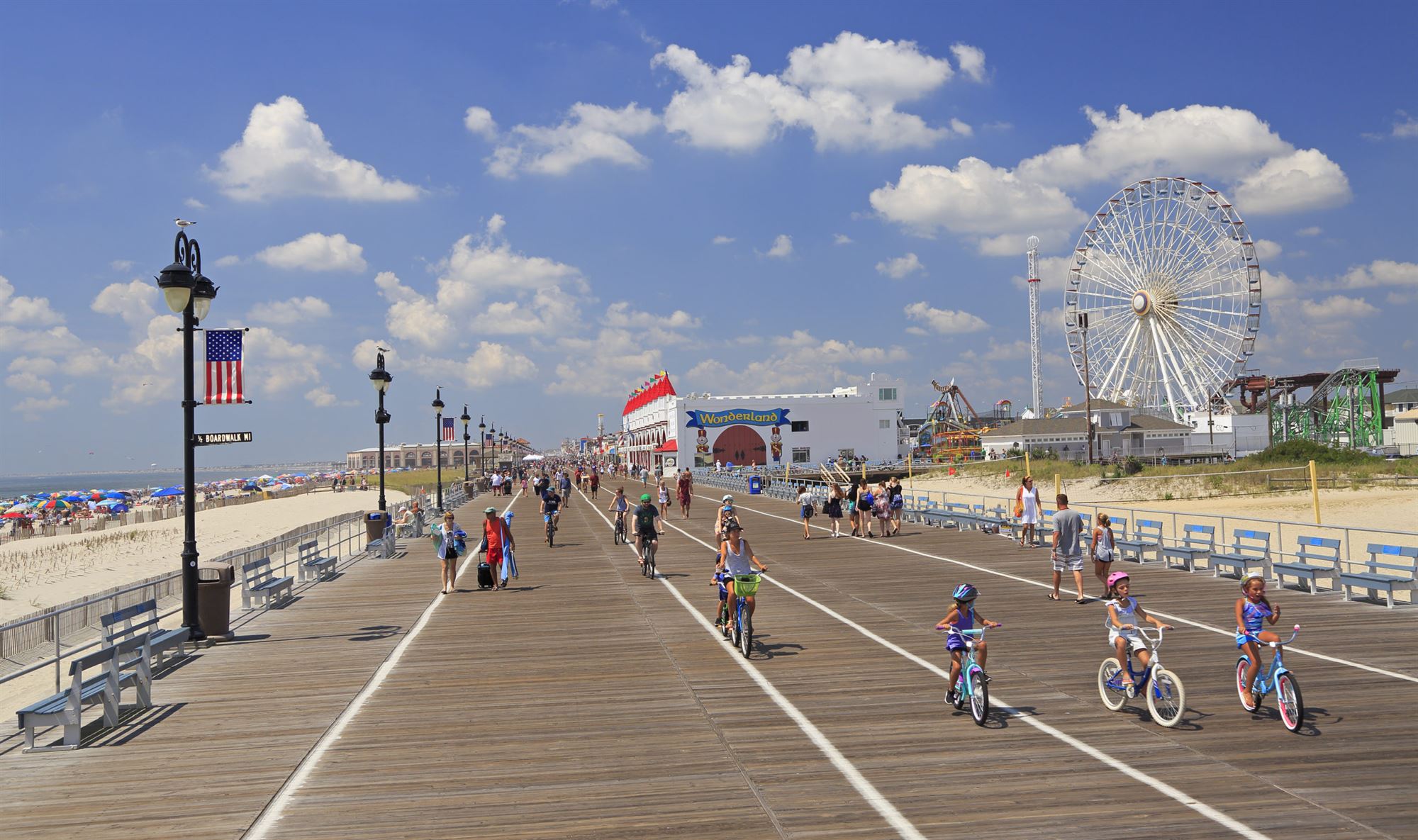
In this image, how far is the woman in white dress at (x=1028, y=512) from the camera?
24.6 meters

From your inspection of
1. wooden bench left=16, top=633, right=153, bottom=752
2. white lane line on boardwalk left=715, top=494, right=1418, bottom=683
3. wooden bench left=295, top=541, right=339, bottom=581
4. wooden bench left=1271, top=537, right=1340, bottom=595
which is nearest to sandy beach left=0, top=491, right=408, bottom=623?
wooden bench left=295, top=541, right=339, bottom=581

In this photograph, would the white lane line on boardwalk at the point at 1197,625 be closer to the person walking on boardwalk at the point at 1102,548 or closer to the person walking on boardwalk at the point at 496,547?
the person walking on boardwalk at the point at 1102,548

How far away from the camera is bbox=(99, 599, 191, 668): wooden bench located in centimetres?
1114

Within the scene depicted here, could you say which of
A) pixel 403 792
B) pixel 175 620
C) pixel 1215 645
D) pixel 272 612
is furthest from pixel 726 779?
pixel 175 620

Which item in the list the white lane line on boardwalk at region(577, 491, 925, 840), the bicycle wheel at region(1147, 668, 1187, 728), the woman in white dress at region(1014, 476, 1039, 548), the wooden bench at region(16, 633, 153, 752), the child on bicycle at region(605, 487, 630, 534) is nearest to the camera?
the white lane line on boardwalk at region(577, 491, 925, 840)

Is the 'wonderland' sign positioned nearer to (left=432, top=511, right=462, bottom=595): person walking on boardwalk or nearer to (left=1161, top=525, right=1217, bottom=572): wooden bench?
(left=1161, top=525, right=1217, bottom=572): wooden bench

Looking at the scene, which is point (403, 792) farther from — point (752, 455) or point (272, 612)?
point (752, 455)

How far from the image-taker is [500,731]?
9.29m

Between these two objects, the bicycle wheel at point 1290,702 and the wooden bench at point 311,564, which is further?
the wooden bench at point 311,564

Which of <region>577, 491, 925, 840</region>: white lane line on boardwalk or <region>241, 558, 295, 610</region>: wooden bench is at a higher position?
<region>241, 558, 295, 610</region>: wooden bench

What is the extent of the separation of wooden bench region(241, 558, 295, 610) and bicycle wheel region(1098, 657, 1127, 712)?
13.5m

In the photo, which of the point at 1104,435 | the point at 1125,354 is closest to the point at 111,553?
the point at 1125,354

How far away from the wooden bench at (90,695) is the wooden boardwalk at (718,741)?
0.24 meters

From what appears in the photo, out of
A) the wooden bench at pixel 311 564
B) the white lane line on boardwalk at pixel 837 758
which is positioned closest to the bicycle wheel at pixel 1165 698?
the white lane line on boardwalk at pixel 837 758
